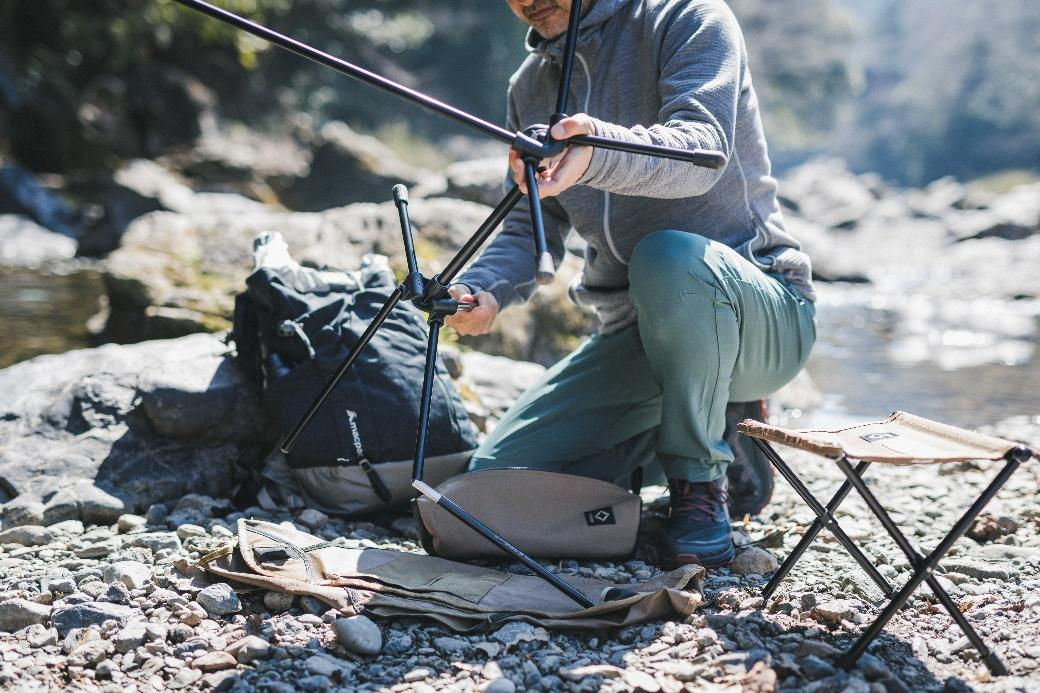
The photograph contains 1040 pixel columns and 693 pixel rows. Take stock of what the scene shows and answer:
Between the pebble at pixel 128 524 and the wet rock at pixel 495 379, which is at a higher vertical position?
the pebble at pixel 128 524

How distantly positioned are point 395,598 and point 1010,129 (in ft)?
179

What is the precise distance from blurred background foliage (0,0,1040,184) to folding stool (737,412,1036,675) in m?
8.96

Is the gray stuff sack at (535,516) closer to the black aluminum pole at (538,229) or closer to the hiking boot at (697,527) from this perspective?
the hiking boot at (697,527)

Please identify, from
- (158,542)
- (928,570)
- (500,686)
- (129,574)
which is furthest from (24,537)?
(928,570)

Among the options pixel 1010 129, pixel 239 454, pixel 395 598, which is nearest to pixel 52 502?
pixel 239 454

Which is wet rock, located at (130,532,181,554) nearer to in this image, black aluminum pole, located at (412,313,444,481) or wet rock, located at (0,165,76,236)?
black aluminum pole, located at (412,313,444,481)

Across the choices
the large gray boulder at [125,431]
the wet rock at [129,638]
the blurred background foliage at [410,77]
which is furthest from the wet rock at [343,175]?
the wet rock at [129,638]

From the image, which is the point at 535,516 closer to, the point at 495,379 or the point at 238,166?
the point at 495,379

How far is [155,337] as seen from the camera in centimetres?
427

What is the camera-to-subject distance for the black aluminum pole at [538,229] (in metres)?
1.55

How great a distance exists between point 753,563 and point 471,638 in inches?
33.5

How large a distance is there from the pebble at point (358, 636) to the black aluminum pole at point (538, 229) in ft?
2.62

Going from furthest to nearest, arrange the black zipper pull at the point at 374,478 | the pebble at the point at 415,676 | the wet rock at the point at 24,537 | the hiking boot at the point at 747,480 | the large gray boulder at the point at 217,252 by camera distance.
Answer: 1. the large gray boulder at the point at 217,252
2. the hiking boot at the point at 747,480
3. the black zipper pull at the point at 374,478
4. the wet rock at the point at 24,537
5. the pebble at the point at 415,676

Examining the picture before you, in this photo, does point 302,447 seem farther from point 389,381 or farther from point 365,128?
point 365,128
